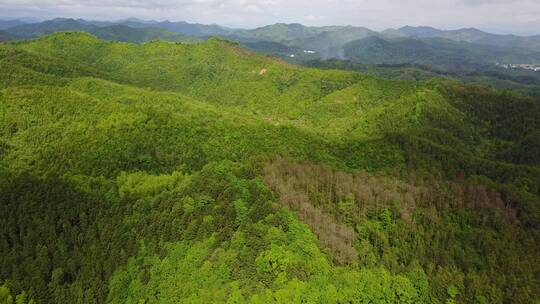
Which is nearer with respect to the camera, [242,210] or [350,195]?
[242,210]

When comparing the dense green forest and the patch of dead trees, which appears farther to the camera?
the patch of dead trees

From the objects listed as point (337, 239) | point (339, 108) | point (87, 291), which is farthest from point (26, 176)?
point (339, 108)

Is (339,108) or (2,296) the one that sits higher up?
(339,108)

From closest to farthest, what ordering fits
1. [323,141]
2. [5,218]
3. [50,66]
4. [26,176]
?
[5,218] < [26,176] < [323,141] < [50,66]

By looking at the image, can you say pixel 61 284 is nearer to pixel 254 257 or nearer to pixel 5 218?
pixel 5 218

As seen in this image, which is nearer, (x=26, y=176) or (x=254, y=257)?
(x=254, y=257)

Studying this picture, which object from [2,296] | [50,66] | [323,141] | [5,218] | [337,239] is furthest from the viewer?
[50,66]

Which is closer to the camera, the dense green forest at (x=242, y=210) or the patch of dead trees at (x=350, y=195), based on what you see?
the dense green forest at (x=242, y=210)

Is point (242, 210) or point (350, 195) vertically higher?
point (242, 210)
